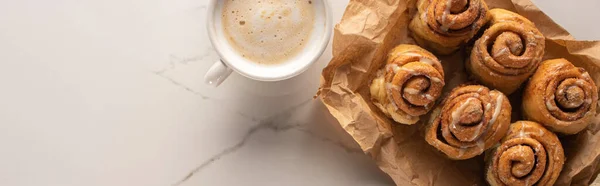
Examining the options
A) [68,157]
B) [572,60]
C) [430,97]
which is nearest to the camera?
[430,97]

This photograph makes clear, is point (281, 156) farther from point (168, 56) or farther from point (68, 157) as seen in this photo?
point (68, 157)

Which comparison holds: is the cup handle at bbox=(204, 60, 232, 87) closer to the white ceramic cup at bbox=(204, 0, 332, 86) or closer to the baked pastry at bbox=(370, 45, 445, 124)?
the white ceramic cup at bbox=(204, 0, 332, 86)

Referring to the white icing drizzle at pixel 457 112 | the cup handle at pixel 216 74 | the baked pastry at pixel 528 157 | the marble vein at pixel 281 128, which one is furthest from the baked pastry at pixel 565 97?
the cup handle at pixel 216 74

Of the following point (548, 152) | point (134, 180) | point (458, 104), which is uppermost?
point (458, 104)

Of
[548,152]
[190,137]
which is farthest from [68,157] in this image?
[548,152]

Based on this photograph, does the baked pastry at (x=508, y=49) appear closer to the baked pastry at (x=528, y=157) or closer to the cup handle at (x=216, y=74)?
the baked pastry at (x=528, y=157)

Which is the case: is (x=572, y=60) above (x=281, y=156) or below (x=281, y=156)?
above

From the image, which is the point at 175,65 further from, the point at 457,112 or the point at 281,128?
the point at 457,112
